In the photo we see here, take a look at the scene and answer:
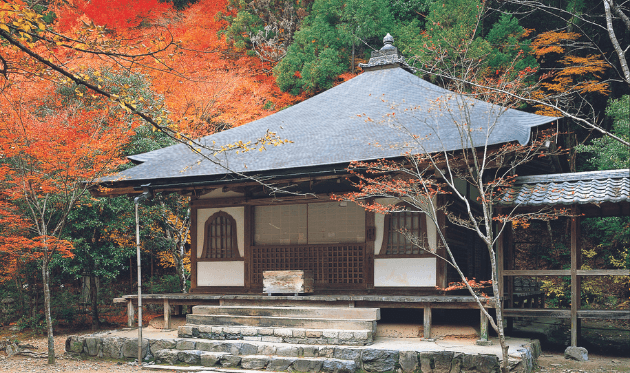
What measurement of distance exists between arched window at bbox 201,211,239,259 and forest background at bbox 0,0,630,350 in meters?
2.60

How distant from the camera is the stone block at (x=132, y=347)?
936 cm

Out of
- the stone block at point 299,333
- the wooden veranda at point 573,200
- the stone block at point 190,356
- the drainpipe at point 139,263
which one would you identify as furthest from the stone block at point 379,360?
the drainpipe at point 139,263

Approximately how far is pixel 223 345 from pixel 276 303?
1.40 metres

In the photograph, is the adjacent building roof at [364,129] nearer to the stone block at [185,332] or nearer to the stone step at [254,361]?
the stone block at [185,332]

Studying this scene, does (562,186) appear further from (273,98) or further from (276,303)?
(273,98)

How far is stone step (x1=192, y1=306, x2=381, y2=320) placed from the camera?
892 cm

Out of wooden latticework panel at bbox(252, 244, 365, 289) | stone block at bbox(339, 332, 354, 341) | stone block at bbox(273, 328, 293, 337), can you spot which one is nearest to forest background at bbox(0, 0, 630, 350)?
wooden latticework panel at bbox(252, 244, 365, 289)

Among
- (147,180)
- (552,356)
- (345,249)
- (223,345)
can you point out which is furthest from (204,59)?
(552,356)

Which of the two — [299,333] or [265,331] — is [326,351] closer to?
[299,333]

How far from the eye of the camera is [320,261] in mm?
10641

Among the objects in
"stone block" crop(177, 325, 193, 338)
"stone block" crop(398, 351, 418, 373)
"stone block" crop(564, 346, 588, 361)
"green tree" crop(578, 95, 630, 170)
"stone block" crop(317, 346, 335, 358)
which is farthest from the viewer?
"green tree" crop(578, 95, 630, 170)

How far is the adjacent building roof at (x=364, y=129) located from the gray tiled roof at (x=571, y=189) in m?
1.07

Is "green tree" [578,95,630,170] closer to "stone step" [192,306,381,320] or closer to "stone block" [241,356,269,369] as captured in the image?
"stone step" [192,306,381,320]

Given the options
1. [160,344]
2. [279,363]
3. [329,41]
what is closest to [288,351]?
[279,363]
